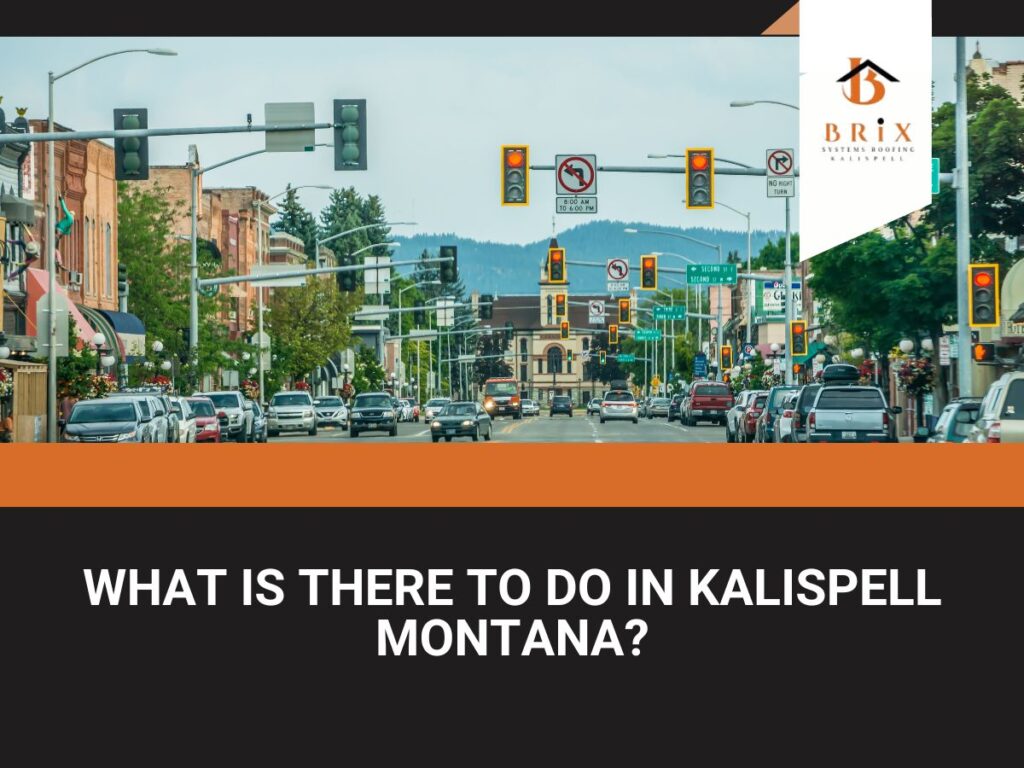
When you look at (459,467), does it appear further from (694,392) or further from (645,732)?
(694,392)

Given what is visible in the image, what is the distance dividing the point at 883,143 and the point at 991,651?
43.6ft

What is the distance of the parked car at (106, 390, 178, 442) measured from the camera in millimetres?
37906

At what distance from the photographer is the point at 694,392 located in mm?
71688

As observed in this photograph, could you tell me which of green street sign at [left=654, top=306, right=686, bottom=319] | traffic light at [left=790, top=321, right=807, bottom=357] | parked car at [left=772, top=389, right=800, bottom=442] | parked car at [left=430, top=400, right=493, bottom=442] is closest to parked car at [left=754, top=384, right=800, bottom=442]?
parked car at [left=772, top=389, right=800, bottom=442]

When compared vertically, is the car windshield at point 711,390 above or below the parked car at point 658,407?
above

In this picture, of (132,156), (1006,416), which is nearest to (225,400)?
(132,156)

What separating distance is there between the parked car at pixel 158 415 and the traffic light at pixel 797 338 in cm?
2461

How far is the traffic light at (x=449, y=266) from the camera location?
5306cm

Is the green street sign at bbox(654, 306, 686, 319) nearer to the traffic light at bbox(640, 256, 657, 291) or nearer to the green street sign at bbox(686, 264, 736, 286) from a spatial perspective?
the green street sign at bbox(686, 264, 736, 286)

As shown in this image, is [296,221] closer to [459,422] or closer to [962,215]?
[459,422]

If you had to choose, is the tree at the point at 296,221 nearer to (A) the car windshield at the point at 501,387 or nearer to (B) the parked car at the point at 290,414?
(A) the car windshield at the point at 501,387

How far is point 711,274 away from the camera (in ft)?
228

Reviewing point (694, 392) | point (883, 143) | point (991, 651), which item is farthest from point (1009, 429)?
point (694, 392)

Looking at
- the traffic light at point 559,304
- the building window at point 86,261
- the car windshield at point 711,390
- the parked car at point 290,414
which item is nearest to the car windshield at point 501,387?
the traffic light at point 559,304
